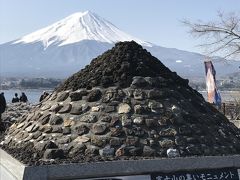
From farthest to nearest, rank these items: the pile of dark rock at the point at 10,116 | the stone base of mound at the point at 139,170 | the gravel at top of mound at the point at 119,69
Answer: the pile of dark rock at the point at 10,116, the gravel at top of mound at the point at 119,69, the stone base of mound at the point at 139,170

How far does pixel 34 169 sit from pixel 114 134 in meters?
1.99

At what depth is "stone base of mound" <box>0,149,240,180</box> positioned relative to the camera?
269 inches

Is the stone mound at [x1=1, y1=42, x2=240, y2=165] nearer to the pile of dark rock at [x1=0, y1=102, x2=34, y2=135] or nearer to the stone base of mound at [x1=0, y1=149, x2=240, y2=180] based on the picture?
the stone base of mound at [x1=0, y1=149, x2=240, y2=180]

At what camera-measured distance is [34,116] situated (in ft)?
32.6

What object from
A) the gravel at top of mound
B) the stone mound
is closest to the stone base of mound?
the stone mound

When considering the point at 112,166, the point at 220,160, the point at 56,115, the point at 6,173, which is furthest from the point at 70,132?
the point at 220,160

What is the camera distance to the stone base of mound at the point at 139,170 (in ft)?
22.5

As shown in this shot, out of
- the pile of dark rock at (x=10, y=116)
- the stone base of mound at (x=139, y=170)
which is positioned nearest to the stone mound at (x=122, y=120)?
the stone base of mound at (x=139, y=170)

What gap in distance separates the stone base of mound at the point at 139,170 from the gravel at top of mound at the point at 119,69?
2336mm

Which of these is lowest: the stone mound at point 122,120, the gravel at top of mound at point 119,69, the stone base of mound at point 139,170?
the stone base of mound at point 139,170

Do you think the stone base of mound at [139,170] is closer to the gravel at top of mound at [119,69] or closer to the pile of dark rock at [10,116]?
the gravel at top of mound at [119,69]

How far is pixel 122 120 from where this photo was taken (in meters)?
8.74

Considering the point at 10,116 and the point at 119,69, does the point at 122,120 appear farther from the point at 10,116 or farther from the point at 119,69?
the point at 10,116

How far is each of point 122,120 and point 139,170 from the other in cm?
171
